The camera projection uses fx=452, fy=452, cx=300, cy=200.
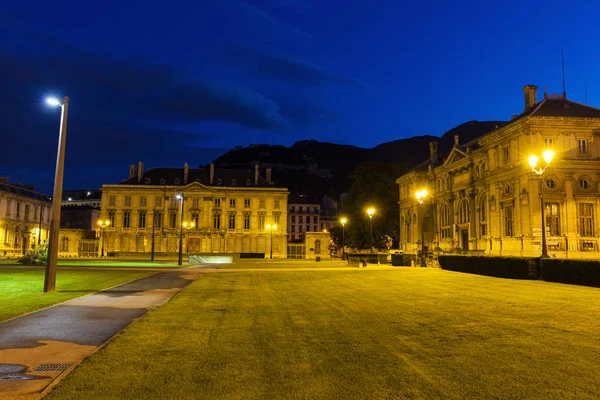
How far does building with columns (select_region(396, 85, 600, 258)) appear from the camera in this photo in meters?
41.7

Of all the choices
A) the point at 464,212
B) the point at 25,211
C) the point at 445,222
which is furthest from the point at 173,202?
the point at 464,212

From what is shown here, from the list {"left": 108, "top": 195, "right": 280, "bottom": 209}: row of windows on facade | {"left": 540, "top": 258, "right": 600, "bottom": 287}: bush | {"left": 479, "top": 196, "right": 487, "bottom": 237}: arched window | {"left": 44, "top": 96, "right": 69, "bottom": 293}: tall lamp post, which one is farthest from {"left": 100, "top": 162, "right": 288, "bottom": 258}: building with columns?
{"left": 44, "top": 96, "right": 69, "bottom": 293}: tall lamp post

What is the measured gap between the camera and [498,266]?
26781 millimetres

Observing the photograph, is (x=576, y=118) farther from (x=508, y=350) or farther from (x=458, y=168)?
(x=508, y=350)

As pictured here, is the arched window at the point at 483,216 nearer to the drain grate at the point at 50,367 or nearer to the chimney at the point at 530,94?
the chimney at the point at 530,94

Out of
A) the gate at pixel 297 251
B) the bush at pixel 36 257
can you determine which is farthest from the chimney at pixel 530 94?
the bush at pixel 36 257

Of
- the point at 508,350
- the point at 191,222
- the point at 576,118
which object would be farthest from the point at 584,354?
the point at 191,222

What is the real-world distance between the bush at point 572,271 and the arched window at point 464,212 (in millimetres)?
34562

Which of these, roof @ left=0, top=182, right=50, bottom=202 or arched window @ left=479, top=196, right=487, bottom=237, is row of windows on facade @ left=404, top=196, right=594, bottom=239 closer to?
arched window @ left=479, top=196, right=487, bottom=237

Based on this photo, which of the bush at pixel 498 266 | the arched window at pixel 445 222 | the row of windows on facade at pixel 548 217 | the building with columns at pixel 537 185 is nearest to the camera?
the bush at pixel 498 266

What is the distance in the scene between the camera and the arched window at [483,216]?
53.0 m

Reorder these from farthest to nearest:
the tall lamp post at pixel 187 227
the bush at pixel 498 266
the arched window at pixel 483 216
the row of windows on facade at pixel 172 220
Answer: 1. the row of windows on facade at pixel 172 220
2. the tall lamp post at pixel 187 227
3. the arched window at pixel 483 216
4. the bush at pixel 498 266

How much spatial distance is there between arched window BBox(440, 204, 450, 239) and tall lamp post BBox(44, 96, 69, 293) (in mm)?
54289

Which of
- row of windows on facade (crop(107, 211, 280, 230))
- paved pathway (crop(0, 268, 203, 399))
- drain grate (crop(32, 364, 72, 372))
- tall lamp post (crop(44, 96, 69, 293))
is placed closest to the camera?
paved pathway (crop(0, 268, 203, 399))
